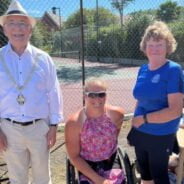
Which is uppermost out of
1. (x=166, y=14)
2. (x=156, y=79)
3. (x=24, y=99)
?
(x=166, y=14)

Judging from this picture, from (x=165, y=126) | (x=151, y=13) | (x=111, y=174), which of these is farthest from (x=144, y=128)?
(x=151, y=13)

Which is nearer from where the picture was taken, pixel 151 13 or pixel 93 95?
pixel 93 95

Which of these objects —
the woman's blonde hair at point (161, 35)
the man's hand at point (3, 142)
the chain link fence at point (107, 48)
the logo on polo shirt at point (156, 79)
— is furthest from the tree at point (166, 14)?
the man's hand at point (3, 142)

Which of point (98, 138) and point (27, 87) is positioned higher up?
point (27, 87)

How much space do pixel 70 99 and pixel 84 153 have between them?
7.62m

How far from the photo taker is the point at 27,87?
3273 mm

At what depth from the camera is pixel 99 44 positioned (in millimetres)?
22969

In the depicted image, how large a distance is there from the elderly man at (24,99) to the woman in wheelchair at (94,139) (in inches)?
8.6

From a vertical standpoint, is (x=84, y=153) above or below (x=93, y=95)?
below

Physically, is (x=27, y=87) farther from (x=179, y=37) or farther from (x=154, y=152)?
(x=179, y=37)

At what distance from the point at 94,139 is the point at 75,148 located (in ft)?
0.55

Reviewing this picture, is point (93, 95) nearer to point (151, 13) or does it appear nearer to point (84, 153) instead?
point (84, 153)

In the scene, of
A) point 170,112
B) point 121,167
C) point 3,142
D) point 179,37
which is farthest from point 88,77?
point 170,112

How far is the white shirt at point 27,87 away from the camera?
3266mm
